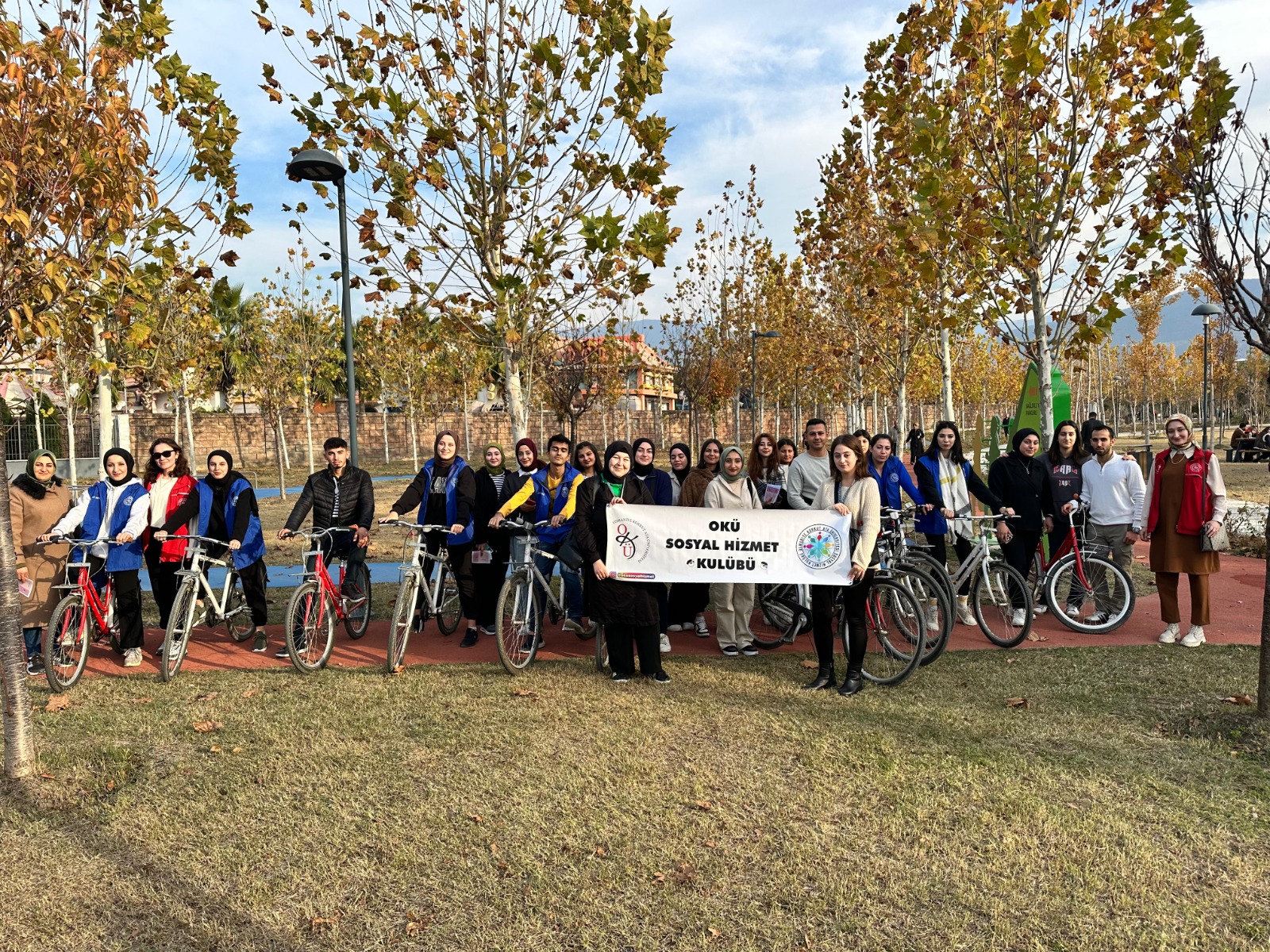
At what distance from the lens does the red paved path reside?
738cm

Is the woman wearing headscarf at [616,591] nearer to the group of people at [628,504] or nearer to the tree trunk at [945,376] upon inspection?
the group of people at [628,504]

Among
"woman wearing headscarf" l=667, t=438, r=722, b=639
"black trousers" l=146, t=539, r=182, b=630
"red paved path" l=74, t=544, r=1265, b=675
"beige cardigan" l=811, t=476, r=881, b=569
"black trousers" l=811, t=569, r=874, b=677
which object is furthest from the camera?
"woman wearing headscarf" l=667, t=438, r=722, b=639

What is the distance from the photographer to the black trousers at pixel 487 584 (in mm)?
8156

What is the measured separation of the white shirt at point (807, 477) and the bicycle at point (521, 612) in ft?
7.19

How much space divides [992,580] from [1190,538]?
1.57 m

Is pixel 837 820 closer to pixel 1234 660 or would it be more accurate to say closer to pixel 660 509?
pixel 660 509

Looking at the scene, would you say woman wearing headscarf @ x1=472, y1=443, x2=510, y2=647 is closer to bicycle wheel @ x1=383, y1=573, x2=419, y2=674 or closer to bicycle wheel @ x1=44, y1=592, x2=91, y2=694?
bicycle wheel @ x1=383, y1=573, x2=419, y2=674

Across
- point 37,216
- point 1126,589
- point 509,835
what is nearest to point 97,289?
point 37,216

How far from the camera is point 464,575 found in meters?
8.09

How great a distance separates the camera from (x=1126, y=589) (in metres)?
7.73

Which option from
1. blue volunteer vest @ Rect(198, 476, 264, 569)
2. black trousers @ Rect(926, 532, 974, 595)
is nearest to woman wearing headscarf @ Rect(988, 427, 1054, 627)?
black trousers @ Rect(926, 532, 974, 595)

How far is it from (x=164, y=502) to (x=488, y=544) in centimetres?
279

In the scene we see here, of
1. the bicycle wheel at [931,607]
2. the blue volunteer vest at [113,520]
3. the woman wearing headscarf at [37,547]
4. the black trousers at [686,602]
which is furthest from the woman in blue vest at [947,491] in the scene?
the woman wearing headscarf at [37,547]

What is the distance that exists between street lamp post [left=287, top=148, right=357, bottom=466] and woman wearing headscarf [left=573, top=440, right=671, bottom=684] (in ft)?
9.06
